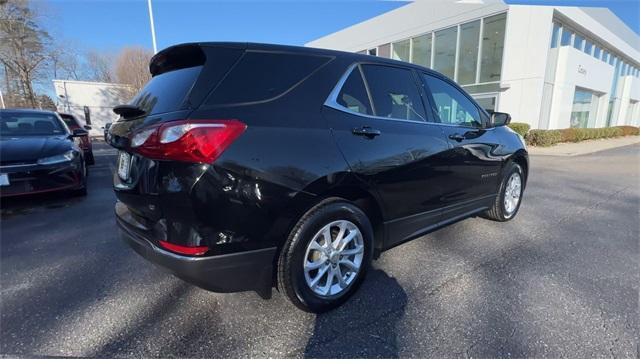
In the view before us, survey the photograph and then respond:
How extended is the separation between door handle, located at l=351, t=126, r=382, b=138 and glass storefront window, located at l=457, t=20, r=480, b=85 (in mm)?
16868

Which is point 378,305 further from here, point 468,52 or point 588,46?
point 588,46

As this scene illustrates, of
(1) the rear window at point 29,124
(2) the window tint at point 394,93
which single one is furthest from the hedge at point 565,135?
(1) the rear window at point 29,124

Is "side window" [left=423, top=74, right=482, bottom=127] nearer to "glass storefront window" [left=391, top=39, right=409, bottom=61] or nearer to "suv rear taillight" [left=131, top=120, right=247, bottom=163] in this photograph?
"suv rear taillight" [left=131, top=120, right=247, bottom=163]

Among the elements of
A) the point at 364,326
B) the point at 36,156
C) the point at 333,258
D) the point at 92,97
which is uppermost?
the point at 92,97

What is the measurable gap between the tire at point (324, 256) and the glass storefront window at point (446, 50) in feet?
57.6

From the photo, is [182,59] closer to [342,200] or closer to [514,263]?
[342,200]

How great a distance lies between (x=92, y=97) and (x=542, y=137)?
32.9m

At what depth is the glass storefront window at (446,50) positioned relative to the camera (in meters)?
17.1

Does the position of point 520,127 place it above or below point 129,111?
below

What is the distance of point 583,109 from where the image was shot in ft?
63.4

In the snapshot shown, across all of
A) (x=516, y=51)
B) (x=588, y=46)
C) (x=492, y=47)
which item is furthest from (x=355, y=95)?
(x=588, y=46)

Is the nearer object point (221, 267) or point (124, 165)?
point (221, 267)

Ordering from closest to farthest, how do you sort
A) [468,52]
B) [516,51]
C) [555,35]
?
[516,51] < [555,35] < [468,52]

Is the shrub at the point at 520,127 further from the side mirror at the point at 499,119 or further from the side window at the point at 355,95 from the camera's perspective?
the side window at the point at 355,95
